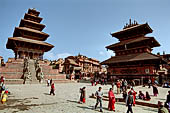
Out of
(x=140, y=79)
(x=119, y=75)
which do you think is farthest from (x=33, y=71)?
(x=140, y=79)

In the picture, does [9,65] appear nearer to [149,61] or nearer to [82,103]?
[82,103]

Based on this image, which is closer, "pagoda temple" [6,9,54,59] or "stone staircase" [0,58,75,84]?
"stone staircase" [0,58,75,84]

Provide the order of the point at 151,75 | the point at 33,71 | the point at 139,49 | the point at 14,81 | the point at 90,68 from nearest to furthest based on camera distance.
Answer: the point at 14,81 → the point at 151,75 → the point at 33,71 → the point at 139,49 → the point at 90,68

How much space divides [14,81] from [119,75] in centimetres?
2109

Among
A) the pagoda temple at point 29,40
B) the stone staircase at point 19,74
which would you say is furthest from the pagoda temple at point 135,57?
the pagoda temple at point 29,40

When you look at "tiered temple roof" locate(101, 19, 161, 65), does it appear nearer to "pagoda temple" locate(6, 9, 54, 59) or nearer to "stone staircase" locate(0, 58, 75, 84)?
"stone staircase" locate(0, 58, 75, 84)

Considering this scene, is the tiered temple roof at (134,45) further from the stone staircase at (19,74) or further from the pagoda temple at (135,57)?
the stone staircase at (19,74)

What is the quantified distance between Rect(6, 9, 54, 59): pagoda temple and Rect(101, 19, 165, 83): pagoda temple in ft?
64.7

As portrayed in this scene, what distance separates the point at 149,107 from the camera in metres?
8.08

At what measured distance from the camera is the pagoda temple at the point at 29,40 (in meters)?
32.6

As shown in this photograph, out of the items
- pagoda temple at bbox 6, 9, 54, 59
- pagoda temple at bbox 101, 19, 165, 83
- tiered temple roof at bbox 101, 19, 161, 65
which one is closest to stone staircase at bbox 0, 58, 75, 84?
pagoda temple at bbox 6, 9, 54, 59

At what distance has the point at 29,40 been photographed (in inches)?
1330

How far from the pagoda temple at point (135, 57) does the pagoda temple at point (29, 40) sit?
19.7 metres

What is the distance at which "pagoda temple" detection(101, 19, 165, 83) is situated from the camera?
2331 centimetres
